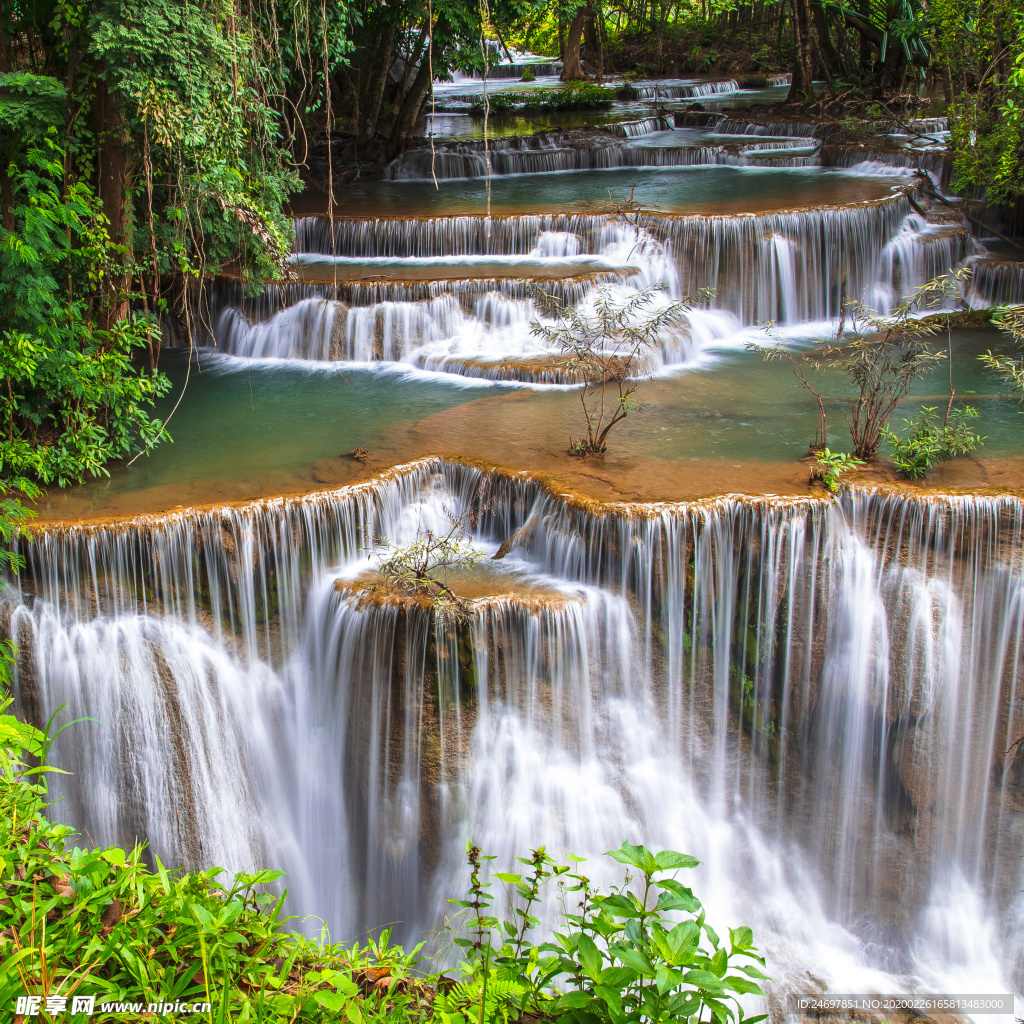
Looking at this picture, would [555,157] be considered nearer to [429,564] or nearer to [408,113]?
[408,113]

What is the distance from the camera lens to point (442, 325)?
10.5 m

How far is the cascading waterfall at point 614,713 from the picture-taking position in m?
6.43

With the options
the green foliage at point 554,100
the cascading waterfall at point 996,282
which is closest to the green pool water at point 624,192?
the cascading waterfall at point 996,282

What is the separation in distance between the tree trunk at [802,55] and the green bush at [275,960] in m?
21.7

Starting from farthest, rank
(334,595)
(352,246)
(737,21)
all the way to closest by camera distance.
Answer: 1. (737,21)
2. (352,246)
3. (334,595)

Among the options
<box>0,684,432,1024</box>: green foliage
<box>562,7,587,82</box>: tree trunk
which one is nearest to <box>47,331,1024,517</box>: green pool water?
<box>0,684,432,1024</box>: green foliage

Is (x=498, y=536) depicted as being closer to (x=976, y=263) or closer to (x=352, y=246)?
(x=352, y=246)

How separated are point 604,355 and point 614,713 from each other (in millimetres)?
4129

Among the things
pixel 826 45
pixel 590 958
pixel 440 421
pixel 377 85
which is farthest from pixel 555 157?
pixel 590 958

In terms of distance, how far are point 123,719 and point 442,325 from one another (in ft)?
19.0

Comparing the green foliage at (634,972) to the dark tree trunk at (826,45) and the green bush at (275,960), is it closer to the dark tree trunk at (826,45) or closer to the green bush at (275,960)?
the green bush at (275,960)

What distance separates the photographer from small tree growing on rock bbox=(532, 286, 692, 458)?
7.91 metres

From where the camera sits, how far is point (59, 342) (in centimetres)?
702

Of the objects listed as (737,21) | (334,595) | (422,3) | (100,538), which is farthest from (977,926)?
(737,21)
